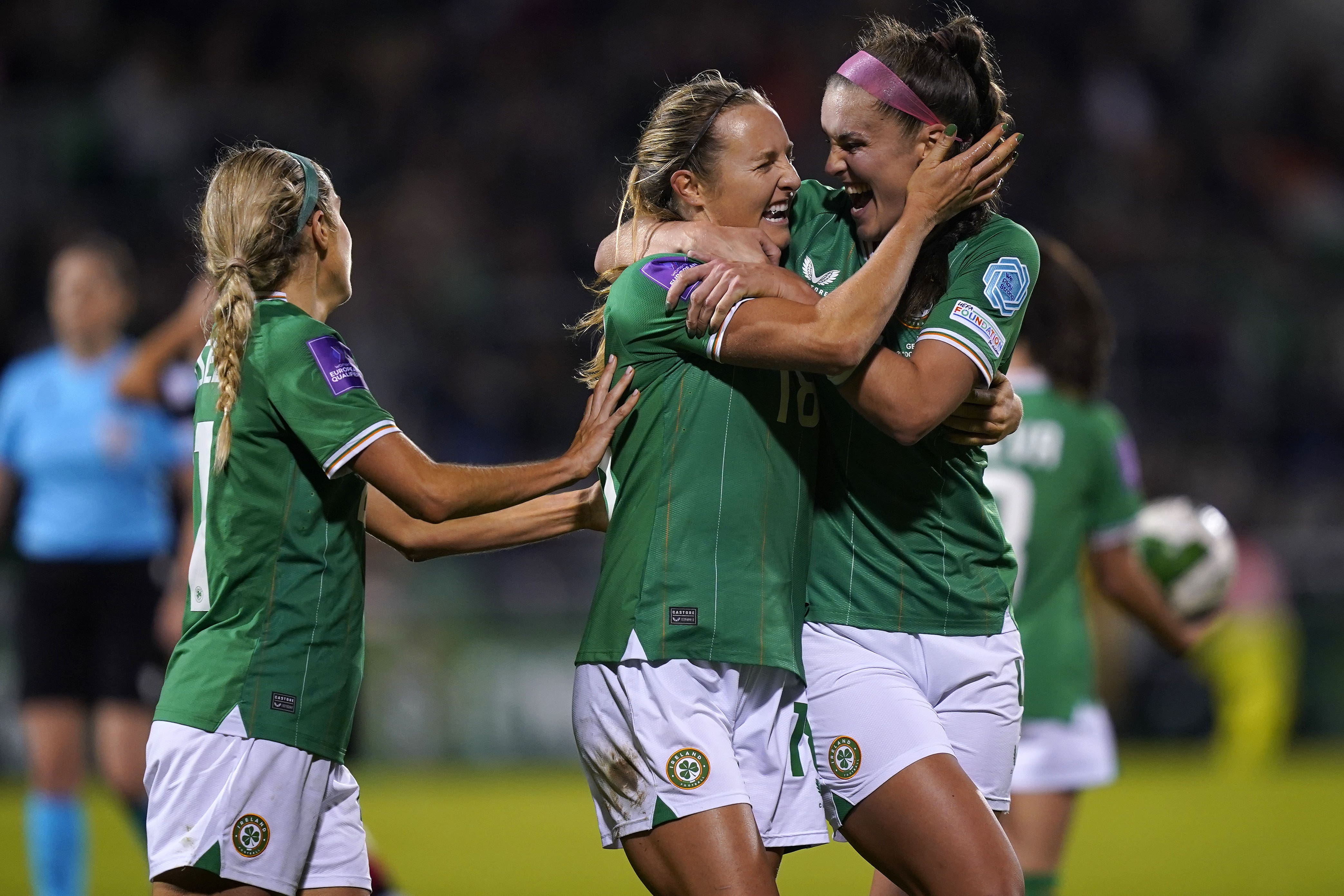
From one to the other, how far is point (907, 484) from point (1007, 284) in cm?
50

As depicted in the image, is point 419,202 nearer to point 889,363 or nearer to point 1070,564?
point 1070,564

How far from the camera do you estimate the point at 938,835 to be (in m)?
3.19

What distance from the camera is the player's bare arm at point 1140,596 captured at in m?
5.41

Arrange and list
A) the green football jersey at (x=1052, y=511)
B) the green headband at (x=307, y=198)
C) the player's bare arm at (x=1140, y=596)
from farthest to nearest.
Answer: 1. the player's bare arm at (x=1140, y=596)
2. the green football jersey at (x=1052, y=511)
3. the green headband at (x=307, y=198)

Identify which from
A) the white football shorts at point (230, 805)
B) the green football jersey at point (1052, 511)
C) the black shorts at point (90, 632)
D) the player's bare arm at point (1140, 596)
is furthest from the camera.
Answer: the black shorts at point (90, 632)

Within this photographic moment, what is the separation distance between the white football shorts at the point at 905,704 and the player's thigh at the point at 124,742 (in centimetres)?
383

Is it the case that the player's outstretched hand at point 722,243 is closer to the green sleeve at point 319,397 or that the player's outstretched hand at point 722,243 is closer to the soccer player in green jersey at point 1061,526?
the green sleeve at point 319,397

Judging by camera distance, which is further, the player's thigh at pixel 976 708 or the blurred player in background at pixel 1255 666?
the blurred player in background at pixel 1255 666

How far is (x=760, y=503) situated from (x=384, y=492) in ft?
2.67

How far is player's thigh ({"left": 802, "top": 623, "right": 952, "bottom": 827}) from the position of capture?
3297mm

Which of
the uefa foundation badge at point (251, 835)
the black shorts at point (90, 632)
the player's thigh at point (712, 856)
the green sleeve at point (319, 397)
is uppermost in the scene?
the green sleeve at point (319, 397)

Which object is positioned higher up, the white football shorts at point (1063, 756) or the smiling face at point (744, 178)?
the smiling face at point (744, 178)

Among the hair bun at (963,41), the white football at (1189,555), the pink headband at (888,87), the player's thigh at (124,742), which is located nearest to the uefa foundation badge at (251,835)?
the pink headband at (888,87)

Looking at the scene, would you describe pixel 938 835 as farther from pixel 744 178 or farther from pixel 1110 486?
pixel 1110 486
